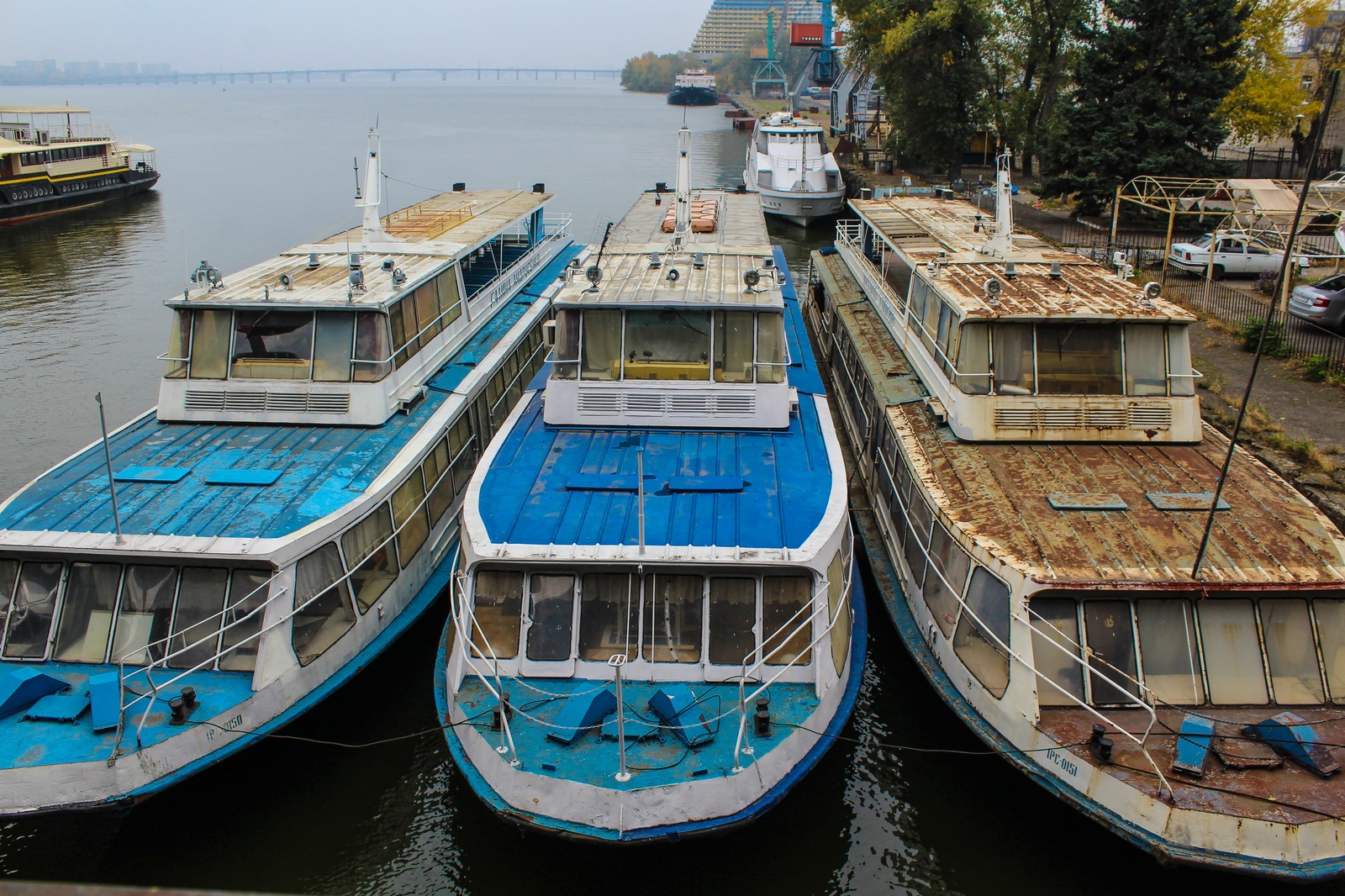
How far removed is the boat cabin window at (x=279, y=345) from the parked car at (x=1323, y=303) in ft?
72.8

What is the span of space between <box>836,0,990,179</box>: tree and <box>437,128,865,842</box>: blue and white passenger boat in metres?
45.3

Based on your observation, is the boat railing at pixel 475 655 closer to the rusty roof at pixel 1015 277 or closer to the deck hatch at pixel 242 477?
the deck hatch at pixel 242 477

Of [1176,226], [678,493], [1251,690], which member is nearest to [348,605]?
[678,493]

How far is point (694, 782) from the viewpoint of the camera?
9.19 metres

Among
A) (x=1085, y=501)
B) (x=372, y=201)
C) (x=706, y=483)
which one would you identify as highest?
(x=372, y=201)

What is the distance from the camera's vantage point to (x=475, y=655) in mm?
11031

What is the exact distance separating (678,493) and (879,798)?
14.9 feet

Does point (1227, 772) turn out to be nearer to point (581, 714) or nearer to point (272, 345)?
point (581, 714)

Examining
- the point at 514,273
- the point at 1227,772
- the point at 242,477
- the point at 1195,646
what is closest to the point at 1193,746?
the point at 1227,772

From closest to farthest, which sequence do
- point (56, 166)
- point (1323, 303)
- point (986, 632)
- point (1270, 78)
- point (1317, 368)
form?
point (986, 632), point (1317, 368), point (1323, 303), point (1270, 78), point (56, 166)

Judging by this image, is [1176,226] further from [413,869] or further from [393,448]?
[413,869]

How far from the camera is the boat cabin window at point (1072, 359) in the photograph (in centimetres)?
1402

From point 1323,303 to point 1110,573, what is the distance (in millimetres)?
18098

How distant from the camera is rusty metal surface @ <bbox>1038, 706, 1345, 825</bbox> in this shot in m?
8.77
